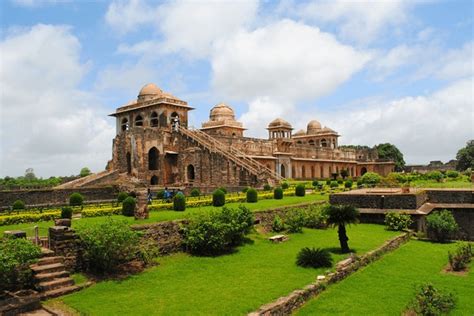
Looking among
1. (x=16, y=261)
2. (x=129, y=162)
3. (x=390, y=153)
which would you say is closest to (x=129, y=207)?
(x=16, y=261)

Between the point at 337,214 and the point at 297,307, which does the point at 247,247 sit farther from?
the point at 297,307

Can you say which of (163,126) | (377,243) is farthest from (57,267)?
(163,126)

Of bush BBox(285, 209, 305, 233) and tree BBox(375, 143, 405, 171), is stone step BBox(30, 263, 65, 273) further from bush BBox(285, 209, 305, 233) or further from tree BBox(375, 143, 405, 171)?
tree BBox(375, 143, 405, 171)

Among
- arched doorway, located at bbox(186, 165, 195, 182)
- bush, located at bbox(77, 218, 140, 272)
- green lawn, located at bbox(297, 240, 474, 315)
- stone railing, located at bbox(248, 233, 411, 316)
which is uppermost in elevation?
arched doorway, located at bbox(186, 165, 195, 182)

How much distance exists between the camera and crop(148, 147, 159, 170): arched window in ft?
130

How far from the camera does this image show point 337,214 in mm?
15242

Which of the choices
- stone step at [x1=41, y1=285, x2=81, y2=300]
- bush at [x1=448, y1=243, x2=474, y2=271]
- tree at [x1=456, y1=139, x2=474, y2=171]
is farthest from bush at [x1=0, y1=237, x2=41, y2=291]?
tree at [x1=456, y1=139, x2=474, y2=171]

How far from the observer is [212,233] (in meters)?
14.4

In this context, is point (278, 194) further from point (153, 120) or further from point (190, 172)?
point (153, 120)

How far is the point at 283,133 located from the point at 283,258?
40.4 meters

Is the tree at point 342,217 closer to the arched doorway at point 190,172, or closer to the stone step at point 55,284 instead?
the stone step at point 55,284

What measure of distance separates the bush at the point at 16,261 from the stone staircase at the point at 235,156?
23066 millimetres

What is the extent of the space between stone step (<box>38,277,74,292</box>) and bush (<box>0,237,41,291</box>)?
395 millimetres

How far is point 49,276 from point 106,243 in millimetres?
1650
